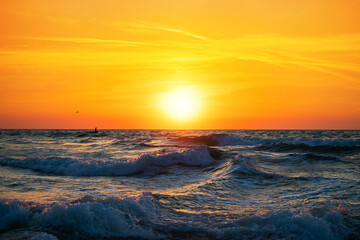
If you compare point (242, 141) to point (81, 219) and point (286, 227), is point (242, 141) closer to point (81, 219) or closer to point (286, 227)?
point (286, 227)

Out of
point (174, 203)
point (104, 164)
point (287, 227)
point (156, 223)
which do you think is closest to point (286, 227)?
point (287, 227)

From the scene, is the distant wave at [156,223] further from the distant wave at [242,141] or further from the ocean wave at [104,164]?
the distant wave at [242,141]

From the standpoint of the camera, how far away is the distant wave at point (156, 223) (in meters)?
7.24

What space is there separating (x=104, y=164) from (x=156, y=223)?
1107cm

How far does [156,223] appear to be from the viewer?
798 centimetres

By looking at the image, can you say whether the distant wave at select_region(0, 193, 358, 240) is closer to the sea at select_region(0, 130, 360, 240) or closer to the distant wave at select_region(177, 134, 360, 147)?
the sea at select_region(0, 130, 360, 240)

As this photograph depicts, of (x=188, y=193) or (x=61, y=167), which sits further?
(x=61, y=167)

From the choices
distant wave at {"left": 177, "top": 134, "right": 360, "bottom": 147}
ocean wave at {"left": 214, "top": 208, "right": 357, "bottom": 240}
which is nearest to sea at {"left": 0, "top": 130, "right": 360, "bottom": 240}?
ocean wave at {"left": 214, "top": 208, "right": 357, "bottom": 240}

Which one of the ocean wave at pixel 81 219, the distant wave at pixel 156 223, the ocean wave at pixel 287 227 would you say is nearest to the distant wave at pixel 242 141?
the ocean wave at pixel 287 227

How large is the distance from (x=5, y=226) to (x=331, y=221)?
7.77m

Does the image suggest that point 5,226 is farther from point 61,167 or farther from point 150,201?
point 61,167

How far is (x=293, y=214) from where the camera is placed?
8.02 meters

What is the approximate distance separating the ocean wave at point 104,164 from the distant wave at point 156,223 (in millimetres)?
8917

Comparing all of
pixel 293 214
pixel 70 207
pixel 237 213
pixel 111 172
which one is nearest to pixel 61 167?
pixel 111 172
